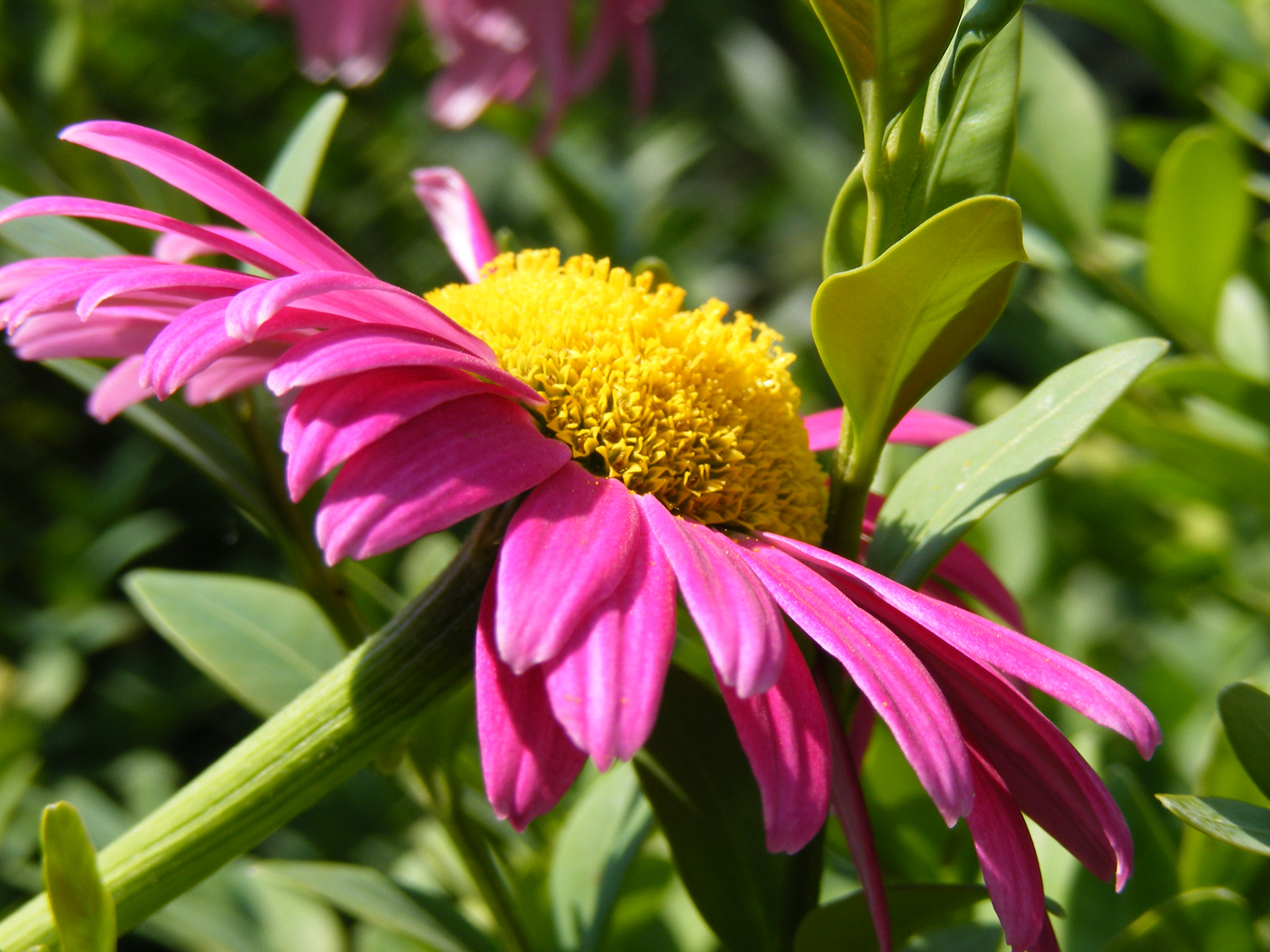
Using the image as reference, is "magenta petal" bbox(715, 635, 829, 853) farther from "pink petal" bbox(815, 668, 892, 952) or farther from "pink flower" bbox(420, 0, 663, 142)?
"pink flower" bbox(420, 0, 663, 142)

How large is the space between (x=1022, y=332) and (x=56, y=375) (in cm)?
113

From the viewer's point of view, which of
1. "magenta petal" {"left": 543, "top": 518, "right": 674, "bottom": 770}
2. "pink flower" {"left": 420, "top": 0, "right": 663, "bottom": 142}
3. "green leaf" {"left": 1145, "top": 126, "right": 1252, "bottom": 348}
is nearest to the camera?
"magenta petal" {"left": 543, "top": 518, "right": 674, "bottom": 770}

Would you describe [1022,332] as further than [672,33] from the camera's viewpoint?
No

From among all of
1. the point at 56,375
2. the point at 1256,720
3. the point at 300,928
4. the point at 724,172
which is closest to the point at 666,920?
the point at 300,928

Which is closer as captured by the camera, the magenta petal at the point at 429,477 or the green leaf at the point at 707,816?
the magenta petal at the point at 429,477

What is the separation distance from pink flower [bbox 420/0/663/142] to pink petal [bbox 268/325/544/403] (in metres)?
0.75

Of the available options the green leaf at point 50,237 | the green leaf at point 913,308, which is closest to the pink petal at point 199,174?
the green leaf at point 50,237

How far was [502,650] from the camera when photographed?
0.32 meters

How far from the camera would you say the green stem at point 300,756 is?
0.38m

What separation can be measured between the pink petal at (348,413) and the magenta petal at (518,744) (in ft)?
0.25

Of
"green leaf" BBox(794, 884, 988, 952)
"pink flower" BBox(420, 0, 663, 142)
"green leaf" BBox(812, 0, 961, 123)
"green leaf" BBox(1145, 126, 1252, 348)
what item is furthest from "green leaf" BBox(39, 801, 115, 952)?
"pink flower" BBox(420, 0, 663, 142)

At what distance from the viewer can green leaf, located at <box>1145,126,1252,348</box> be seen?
0.72 metres

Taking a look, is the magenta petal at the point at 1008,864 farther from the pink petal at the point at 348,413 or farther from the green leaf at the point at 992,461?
the pink petal at the point at 348,413

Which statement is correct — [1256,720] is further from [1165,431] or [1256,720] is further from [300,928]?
[300,928]
